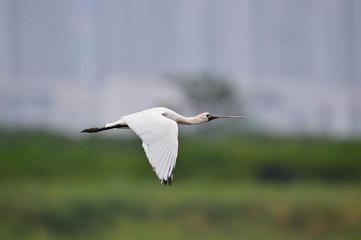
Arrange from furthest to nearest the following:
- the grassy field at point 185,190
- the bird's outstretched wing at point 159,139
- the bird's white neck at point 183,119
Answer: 1. the grassy field at point 185,190
2. the bird's white neck at point 183,119
3. the bird's outstretched wing at point 159,139

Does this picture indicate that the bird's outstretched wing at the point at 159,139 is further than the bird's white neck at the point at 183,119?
No

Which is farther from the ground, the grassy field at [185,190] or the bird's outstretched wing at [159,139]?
the bird's outstretched wing at [159,139]

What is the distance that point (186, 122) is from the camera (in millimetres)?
10258

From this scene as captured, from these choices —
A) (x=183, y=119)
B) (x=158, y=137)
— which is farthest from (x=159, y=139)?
(x=183, y=119)

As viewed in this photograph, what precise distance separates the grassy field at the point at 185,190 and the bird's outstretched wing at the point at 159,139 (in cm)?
1776

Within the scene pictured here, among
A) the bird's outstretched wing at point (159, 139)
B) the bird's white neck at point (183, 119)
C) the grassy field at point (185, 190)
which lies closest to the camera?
the bird's outstretched wing at point (159, 139)

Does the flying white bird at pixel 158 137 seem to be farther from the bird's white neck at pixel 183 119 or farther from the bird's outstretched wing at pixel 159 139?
the bird's white neck at pixel 183 119

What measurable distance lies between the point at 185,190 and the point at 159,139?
20939 millimetres

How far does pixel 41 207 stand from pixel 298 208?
7470 millimetres

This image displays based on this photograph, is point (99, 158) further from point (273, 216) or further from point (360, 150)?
point (360, 150)

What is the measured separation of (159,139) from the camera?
895 cm

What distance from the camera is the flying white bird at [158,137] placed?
341 inches

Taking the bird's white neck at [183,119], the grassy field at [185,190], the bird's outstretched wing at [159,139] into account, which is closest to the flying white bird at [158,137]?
the bird's outstretched wing at [159,139]

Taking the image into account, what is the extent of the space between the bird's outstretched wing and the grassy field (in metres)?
17.8
